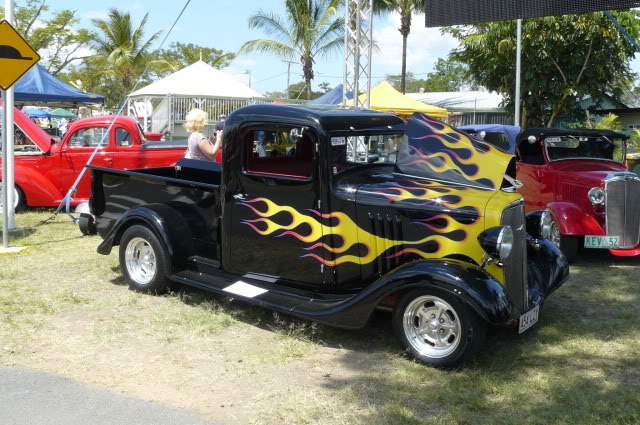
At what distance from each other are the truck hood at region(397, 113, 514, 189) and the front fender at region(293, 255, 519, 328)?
0.81 m

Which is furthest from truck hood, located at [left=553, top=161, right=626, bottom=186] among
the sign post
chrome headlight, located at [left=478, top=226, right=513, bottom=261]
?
the sign post

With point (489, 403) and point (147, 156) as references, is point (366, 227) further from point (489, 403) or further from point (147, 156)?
point (147, 156)

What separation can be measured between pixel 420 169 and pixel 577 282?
116 inches

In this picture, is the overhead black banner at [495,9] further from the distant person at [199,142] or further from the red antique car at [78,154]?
the red antique car at [78,154]

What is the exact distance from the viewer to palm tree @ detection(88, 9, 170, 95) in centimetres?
3516

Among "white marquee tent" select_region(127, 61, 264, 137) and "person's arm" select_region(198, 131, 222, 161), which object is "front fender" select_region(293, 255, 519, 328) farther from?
"white marquee tent" select_region(127, 61, 264, 137)

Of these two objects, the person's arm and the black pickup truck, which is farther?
the person's arm

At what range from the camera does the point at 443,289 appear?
4250mm

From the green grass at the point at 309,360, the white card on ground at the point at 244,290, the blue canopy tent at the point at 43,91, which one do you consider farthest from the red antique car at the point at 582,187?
the blue canopy tent at the point at 43,91

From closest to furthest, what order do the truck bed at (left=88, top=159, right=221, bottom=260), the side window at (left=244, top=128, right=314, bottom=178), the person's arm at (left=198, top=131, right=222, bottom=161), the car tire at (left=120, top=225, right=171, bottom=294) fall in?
the side window at (left=244, top=128, right=314, bottom=178) < the truck bed at (left=88, top=159, right=221, bottom=260) < the car tire at (left=120, top=225, right=171, bottom=294) < the person's arm at (left=198, top=131, right=222, bottom=161)

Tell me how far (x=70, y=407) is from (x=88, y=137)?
26.8 feet

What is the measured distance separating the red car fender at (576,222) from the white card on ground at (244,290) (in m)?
3.95

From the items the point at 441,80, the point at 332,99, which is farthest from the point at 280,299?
the point at 441,80

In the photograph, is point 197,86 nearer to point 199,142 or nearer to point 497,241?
point 199,142
